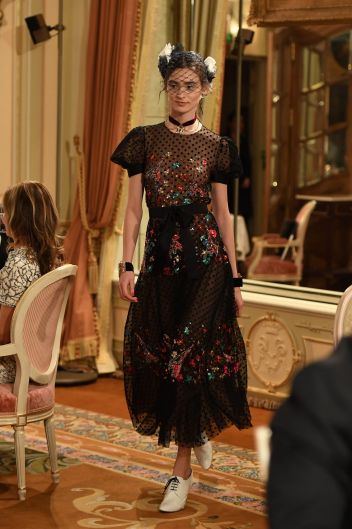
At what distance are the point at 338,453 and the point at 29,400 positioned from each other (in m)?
2.78

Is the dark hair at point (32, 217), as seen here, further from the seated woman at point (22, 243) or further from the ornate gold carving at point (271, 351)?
the ornate gold carving at point (271, 351)

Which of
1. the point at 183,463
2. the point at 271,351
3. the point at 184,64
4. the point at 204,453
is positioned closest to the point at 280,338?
the point at 271,351

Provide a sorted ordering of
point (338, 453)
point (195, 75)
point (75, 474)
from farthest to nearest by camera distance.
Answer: point (75, 474) → point (195, 75) → point (338, 453)

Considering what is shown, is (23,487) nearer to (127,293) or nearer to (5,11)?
(127,293)

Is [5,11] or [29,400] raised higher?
[5,11]

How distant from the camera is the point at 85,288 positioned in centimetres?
606

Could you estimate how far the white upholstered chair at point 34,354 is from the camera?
12.0 feet

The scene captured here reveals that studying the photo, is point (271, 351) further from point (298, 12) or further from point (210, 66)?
point (210, 66)

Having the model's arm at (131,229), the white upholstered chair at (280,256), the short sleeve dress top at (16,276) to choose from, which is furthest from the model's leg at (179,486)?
the white upholstered chair at (280,256)

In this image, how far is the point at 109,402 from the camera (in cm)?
543

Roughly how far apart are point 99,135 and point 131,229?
7.78 ft

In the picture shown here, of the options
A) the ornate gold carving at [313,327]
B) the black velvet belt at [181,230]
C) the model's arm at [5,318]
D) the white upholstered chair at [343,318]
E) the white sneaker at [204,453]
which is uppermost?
the black velvet belt at [181,230]

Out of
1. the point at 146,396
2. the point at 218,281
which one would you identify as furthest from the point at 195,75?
the point at 146,396

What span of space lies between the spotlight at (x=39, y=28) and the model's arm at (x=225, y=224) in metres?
2.77
